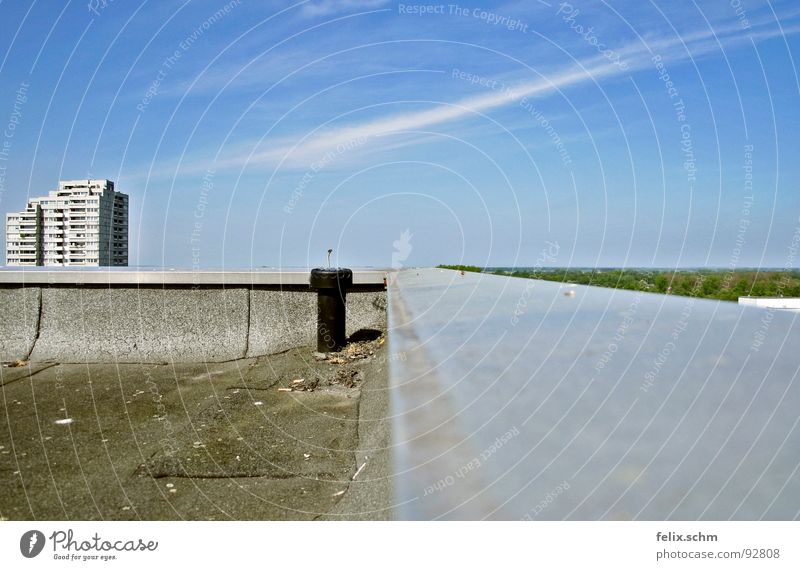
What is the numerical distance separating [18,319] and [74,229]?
8.48 m

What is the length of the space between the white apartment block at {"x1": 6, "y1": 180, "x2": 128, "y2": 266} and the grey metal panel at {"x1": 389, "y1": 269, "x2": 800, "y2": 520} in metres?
14.4

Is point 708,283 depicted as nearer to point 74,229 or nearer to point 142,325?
point 142,325

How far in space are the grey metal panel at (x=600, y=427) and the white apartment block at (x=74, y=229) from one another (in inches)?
566

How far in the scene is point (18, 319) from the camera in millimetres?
9492

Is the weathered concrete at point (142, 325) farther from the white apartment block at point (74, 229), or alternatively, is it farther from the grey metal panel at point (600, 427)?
the grey metal panel at point (600, 427)

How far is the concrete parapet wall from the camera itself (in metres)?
9.20

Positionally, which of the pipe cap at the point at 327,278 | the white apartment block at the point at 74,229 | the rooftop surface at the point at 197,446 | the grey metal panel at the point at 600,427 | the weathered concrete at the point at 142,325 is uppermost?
the white apartment block at the point at 74,229

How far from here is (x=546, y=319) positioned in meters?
2.82

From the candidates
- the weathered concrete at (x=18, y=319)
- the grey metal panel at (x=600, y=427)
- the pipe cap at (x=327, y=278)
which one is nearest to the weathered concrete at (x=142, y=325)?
the weathered concrete at (x=18, y=319)

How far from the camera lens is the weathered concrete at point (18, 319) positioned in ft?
30.7

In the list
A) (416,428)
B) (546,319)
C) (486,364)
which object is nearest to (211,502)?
(546,319)

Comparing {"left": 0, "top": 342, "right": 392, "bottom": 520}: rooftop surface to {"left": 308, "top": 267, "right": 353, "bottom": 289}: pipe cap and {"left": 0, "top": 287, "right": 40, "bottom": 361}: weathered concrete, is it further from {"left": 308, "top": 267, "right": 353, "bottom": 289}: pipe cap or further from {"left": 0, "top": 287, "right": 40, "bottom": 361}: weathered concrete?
{"left": 0, "top": 287, "right": 40, "bottom": 361}: weathered concrete

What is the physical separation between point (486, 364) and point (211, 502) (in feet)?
8.33

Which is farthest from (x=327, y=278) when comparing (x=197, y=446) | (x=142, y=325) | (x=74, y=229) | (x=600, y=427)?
(x=74, y=229)
